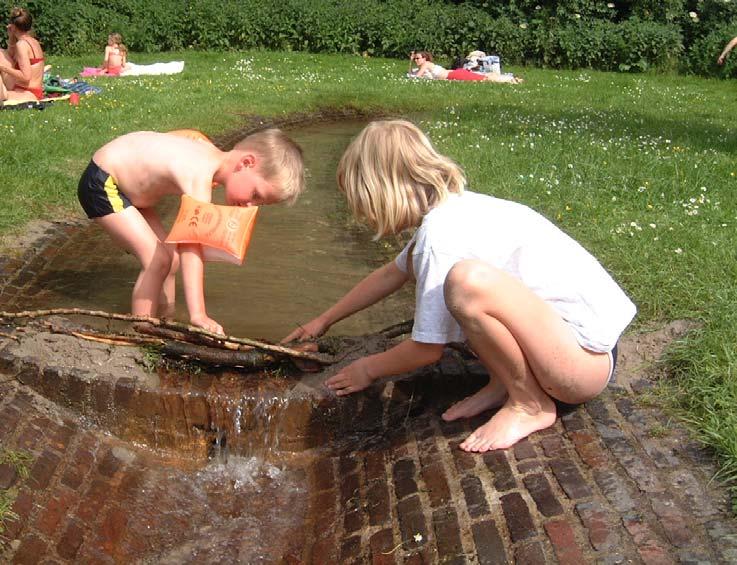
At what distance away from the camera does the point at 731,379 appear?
3602mm

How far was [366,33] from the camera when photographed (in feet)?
75.1

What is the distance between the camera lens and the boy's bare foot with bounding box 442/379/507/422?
370cm

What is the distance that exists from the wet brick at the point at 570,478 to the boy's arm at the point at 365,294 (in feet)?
3.54

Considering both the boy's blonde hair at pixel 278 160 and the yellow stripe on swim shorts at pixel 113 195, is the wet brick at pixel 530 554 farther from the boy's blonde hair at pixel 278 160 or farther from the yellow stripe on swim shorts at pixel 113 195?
the yellow stripe on swim shorts at pixel 113 195

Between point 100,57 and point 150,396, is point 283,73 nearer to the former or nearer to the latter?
point 100,57

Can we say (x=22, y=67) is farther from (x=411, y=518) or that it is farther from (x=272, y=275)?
(x=411, y=518)

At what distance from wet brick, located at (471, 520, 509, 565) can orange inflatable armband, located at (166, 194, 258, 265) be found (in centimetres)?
189

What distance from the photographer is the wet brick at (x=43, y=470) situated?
341cm

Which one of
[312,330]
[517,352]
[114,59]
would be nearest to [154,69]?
[114,59]

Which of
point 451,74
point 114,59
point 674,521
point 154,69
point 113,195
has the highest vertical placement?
point 113,195

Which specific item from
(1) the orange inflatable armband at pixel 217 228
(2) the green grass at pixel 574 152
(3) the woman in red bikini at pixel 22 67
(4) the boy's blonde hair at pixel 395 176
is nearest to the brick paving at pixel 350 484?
(2) the green grass at pixel 574 152

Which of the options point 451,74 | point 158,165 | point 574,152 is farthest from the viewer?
point 451,74

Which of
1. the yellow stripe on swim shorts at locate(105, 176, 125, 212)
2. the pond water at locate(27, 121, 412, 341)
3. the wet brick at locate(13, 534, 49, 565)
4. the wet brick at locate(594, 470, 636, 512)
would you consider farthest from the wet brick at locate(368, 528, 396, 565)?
the yellow stripe on swim shorts at locate(105, 176, 125, 212)

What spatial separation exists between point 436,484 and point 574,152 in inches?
246
